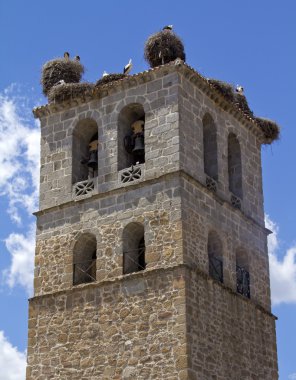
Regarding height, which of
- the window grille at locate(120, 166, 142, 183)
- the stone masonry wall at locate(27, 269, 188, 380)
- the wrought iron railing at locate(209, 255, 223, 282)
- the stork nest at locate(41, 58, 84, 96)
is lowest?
the stone masonry wall at locate(27, 269, 188, 380)

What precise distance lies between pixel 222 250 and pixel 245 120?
4.20 meters

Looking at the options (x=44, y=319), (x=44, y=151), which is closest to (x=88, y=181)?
(x=44, y=151)

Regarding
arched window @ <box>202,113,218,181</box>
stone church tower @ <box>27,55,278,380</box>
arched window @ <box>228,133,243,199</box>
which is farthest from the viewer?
arched window @ <box>228,133,243,199</box>

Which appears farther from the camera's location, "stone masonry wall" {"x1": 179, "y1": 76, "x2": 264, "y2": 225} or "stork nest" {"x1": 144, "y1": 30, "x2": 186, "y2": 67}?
"stork nest" {"x1": 144, "y1": 30, "x2": 186, "y2": 67}

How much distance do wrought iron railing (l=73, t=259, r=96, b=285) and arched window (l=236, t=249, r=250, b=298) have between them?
349 centimetres

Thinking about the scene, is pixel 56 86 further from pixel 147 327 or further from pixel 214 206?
Answer: pixel 147 327

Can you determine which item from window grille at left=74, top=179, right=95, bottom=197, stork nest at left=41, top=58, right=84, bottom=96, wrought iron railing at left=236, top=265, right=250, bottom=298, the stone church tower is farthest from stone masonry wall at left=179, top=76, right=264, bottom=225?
stork nest at left=41, top=58, right=84, bottom=96

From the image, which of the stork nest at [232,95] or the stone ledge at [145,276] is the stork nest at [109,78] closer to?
the stork nest at [232,95]

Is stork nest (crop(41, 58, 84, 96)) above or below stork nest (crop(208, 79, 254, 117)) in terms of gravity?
above

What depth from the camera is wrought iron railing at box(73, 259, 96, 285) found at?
24172 mm

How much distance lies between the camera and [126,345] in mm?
22406

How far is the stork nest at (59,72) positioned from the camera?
2706cm

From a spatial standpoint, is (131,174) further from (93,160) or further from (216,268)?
(216,268)

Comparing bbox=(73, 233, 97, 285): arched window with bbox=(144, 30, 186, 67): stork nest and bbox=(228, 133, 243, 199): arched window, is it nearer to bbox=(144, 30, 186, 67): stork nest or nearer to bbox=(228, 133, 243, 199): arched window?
bbox=(228, 133, 243, 199): arched window
